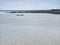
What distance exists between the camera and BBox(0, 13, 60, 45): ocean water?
5.08 feet

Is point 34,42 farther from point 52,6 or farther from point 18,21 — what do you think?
point 52,6

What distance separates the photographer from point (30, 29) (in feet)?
5.69

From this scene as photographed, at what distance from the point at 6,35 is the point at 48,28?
0.59 meters

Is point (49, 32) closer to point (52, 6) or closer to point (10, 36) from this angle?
point (52, 6)

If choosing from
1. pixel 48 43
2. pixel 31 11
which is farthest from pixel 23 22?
pixel 48 43

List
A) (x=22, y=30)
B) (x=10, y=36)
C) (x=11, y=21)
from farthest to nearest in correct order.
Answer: (x=11, y=21) < (x=22, y=30) < (x=10, y=36)

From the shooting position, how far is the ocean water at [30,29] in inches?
60.9

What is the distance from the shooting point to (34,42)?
152 cm

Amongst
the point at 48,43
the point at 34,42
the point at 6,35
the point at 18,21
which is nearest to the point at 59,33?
the point at 48,43

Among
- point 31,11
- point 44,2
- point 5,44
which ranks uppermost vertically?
point 44,2

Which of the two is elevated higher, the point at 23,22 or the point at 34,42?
the point at 23,22

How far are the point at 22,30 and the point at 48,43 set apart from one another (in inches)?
16.4

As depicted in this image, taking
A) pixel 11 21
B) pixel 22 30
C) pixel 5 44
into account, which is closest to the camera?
pixel 5 44

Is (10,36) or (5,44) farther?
(10,36)
